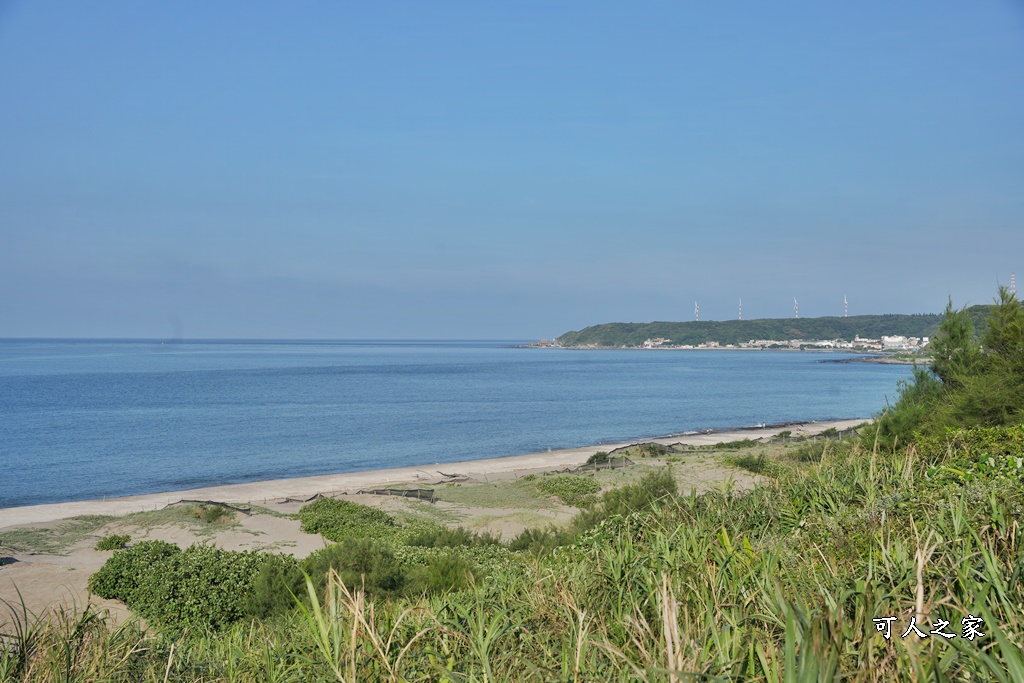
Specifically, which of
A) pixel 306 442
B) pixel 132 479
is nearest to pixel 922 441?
pixel 132 479

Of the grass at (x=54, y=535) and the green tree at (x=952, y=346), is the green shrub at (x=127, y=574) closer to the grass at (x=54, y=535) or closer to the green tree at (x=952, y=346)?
the grass at (x=54, y=535)

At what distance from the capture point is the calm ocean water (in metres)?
37.5

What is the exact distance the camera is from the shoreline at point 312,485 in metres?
26.1

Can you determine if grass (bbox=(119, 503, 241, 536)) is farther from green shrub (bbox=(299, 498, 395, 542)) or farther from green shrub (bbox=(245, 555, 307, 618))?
green shrub (bbox=(245, 555, 307, 618))

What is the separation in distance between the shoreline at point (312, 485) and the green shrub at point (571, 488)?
16.5ft

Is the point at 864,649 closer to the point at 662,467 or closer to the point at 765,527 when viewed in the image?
the point at 765,527

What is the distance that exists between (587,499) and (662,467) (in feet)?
26.1

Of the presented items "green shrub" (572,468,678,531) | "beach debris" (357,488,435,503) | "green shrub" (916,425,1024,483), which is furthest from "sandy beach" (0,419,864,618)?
"green shrub" (916,425,1024,483)

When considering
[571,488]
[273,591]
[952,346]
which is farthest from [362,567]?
[952,346]

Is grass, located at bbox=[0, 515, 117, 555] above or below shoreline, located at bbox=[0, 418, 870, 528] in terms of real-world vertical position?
above

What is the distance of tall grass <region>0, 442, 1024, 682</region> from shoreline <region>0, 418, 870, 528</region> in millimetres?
21967

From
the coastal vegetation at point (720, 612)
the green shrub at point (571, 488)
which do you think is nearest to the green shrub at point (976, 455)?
the coastal vegetation at point (720, 612)

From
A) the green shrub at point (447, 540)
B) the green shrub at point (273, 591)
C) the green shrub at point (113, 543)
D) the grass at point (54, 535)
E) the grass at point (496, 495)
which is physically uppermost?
the green shrub at point (273, 591)

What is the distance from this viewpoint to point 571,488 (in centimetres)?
2497
